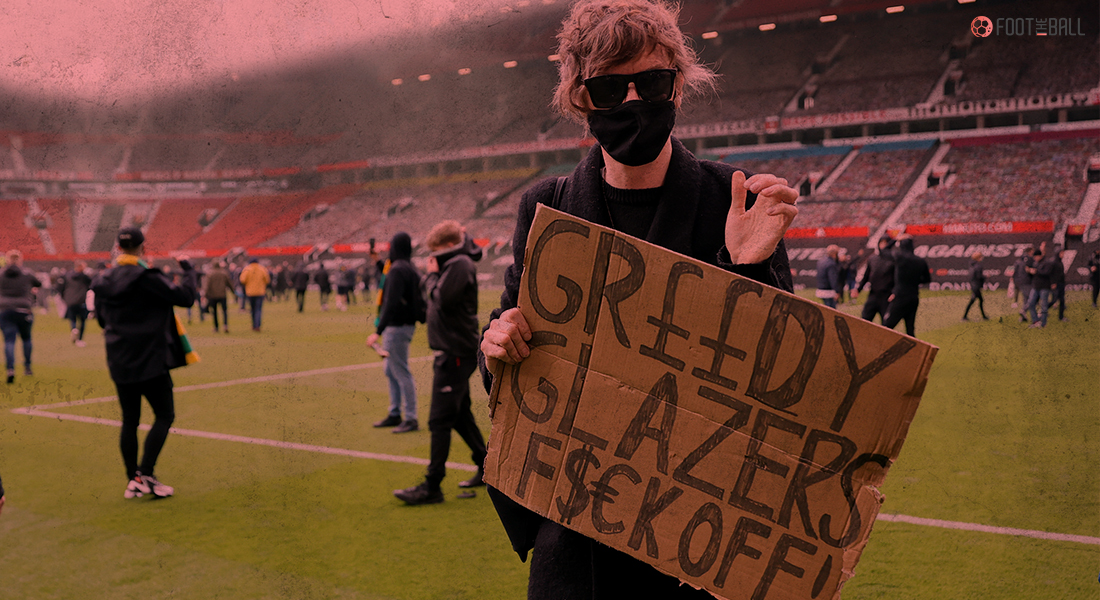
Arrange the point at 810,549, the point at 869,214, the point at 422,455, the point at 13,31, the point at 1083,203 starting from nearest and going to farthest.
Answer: the point at 810,549 → the point at 13,31 → the point at 422,455 → the point at 1083,203 → the point at 869,214

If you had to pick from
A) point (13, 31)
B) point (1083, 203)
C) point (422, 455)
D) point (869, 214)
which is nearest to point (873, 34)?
point (869, 214)

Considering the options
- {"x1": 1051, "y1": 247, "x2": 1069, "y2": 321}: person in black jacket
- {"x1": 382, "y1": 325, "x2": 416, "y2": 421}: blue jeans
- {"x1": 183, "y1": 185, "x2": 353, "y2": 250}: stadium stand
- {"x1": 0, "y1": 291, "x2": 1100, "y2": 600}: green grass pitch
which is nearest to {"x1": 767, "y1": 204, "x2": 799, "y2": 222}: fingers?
{"x1": 0, "y1": 291, "x2": 1100, "y2": 600}: green grass pitch

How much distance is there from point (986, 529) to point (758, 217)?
3.93 meters

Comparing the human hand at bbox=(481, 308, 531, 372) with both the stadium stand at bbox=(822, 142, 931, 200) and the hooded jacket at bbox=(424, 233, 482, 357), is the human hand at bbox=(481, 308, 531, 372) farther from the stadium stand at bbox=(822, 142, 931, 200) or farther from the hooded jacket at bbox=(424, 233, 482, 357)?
the stadium stand at bbox=(822, 142, 931, 200)

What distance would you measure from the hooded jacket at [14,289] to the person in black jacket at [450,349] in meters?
8.39

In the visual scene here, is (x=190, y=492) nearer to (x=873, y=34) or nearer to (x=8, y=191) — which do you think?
(x=8, y=191)

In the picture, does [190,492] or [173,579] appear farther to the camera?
[190,492]

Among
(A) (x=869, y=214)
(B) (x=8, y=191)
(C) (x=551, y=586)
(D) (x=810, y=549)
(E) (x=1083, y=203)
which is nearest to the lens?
(D) (x=810, y=549)

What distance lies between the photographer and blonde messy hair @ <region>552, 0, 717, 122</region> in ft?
5.43

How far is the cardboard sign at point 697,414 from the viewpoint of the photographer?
1.41 metres

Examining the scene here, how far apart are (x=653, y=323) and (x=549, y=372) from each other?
261mm

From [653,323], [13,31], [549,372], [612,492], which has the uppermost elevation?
[13,31]

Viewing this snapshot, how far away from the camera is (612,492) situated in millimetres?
1599

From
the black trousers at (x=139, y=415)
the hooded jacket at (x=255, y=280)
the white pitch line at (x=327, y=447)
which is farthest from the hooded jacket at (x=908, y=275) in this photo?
the hooded jacket at (x=255, y=280)
